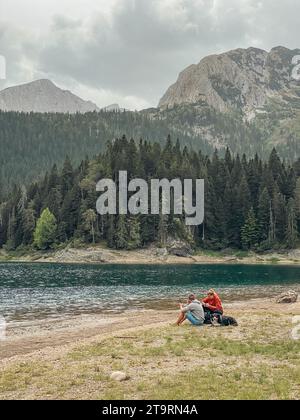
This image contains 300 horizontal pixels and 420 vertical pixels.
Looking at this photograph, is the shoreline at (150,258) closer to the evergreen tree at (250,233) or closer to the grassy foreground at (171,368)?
the evergreen tree at (250,233)

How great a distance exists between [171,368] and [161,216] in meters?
119

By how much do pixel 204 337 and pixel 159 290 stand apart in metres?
37.0

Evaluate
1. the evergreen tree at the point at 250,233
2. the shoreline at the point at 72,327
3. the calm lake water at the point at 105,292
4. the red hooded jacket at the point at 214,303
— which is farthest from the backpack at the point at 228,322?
the evergreen tree at the point at 250,233

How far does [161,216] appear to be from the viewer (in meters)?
137

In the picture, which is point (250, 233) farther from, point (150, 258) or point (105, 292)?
point (105, 292)

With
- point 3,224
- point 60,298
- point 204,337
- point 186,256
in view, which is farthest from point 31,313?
point 3,224

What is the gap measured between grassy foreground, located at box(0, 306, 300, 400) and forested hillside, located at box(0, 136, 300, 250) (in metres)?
110

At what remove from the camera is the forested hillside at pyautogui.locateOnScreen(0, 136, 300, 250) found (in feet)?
453

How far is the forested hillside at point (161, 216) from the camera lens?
138m

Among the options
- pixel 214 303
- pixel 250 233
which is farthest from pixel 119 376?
pixel 250 233

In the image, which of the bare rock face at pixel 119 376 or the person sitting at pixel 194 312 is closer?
the bare rock face at pixel 119 376

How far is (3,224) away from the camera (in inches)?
6373

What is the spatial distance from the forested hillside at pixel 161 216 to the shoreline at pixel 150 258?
3.35 metres

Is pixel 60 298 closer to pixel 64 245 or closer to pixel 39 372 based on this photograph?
pixel 39 372
